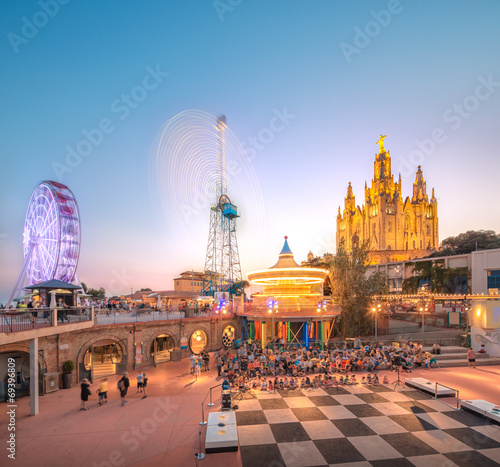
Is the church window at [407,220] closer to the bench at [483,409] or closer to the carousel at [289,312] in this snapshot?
the carousel at [289,312]

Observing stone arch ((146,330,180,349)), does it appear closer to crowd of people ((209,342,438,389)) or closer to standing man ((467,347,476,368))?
crowd of people ((209,342,438,389))

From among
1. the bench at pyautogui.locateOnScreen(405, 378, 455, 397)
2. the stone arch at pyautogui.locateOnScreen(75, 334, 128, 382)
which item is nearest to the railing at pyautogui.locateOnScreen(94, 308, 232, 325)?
the stone arch at pyautogui.locateOnScreen(75, 334, 128, 382)

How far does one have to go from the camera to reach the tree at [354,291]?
112 feet

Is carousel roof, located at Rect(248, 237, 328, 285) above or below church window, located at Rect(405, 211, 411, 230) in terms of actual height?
below

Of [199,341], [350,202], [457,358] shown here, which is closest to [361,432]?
[457,358]

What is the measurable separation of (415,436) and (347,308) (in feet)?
76.5

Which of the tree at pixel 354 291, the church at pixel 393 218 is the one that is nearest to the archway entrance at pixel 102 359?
the tree at pixel 354 291

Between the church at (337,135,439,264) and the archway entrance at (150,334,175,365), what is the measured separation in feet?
281

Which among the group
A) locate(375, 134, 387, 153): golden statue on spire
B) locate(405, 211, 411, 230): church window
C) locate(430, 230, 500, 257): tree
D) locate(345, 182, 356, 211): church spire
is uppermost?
locate(375, 134, 387, 153): golden statue on spire

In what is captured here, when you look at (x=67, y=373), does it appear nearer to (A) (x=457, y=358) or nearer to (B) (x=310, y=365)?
(B) (x=310, y=365)

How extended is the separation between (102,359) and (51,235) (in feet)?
39.1

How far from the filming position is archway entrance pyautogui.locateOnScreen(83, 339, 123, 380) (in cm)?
1955

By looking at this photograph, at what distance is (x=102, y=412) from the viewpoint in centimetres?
1377

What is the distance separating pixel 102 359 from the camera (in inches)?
971
